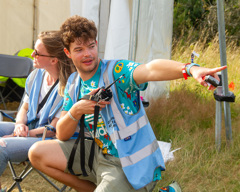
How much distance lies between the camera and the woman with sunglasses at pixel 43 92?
3.13 m

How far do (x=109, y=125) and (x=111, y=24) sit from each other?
2.97 metres

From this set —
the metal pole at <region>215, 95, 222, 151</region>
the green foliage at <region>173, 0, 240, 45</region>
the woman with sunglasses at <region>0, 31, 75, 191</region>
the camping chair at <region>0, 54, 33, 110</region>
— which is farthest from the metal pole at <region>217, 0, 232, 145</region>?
the green foliage at <region>173, 0, 240, 45</region>

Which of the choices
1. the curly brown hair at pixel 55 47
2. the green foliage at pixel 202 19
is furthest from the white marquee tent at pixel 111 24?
the green foliage at pixel 202 19

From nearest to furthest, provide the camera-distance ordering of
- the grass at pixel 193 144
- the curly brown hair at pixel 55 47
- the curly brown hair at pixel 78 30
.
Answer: the curly brown hair at pixel 78 30
the curly brown hair at pixel 55 47
the grass at pixel 193 144

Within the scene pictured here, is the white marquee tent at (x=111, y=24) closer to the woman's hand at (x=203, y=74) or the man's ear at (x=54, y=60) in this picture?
the man's ear at (x=54, y=60)

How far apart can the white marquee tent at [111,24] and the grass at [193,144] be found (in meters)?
0.48

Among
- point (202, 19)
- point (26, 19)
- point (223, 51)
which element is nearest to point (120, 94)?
point (223, 51)

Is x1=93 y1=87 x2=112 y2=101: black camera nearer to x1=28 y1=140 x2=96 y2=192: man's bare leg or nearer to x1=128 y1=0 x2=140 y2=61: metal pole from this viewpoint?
x1=28 y1=140 x2=96 y2=192: man's bare leg

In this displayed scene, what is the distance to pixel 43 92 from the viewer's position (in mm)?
3338

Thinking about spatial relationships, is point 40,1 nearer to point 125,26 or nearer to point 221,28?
point 125,26

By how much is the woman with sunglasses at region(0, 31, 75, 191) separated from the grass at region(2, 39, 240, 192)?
A: 2.45 ft

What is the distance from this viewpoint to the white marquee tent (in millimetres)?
4754

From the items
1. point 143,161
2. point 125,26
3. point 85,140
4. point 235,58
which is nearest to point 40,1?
point 125,26

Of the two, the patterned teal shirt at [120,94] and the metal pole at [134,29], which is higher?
the metal pole at [134,29]
